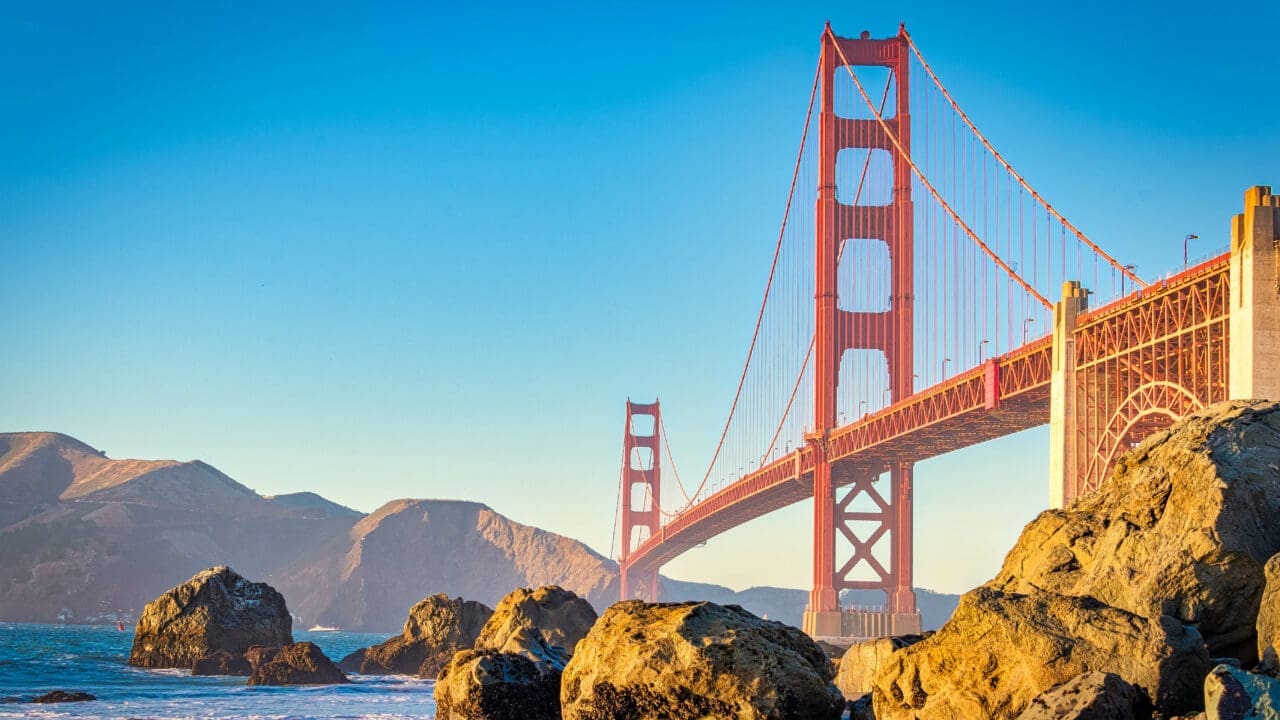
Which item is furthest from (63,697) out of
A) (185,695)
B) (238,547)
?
(238,547)

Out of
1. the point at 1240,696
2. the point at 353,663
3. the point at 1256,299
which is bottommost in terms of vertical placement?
the point at 353,663

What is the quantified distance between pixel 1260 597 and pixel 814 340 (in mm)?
45350

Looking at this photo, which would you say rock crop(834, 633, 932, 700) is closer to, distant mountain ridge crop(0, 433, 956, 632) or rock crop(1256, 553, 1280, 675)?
rock crop(1256, 553, 1280, 675)

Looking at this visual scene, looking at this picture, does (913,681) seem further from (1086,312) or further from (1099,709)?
(1086,312)

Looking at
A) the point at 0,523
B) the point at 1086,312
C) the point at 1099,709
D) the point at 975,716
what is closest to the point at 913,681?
the point at 975,716

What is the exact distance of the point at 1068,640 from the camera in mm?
12508

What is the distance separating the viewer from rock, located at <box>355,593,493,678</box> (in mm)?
41772

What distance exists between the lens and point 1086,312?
124ft

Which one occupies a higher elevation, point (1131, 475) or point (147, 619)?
point (1131, 475)

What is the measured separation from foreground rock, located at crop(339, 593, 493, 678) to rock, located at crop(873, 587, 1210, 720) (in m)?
29.2

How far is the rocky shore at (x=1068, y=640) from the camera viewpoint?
12.1 meters

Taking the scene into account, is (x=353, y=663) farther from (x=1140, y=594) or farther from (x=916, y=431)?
(x=1140, y=594)

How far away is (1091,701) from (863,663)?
28.9 ft

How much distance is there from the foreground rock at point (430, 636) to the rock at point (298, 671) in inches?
197
